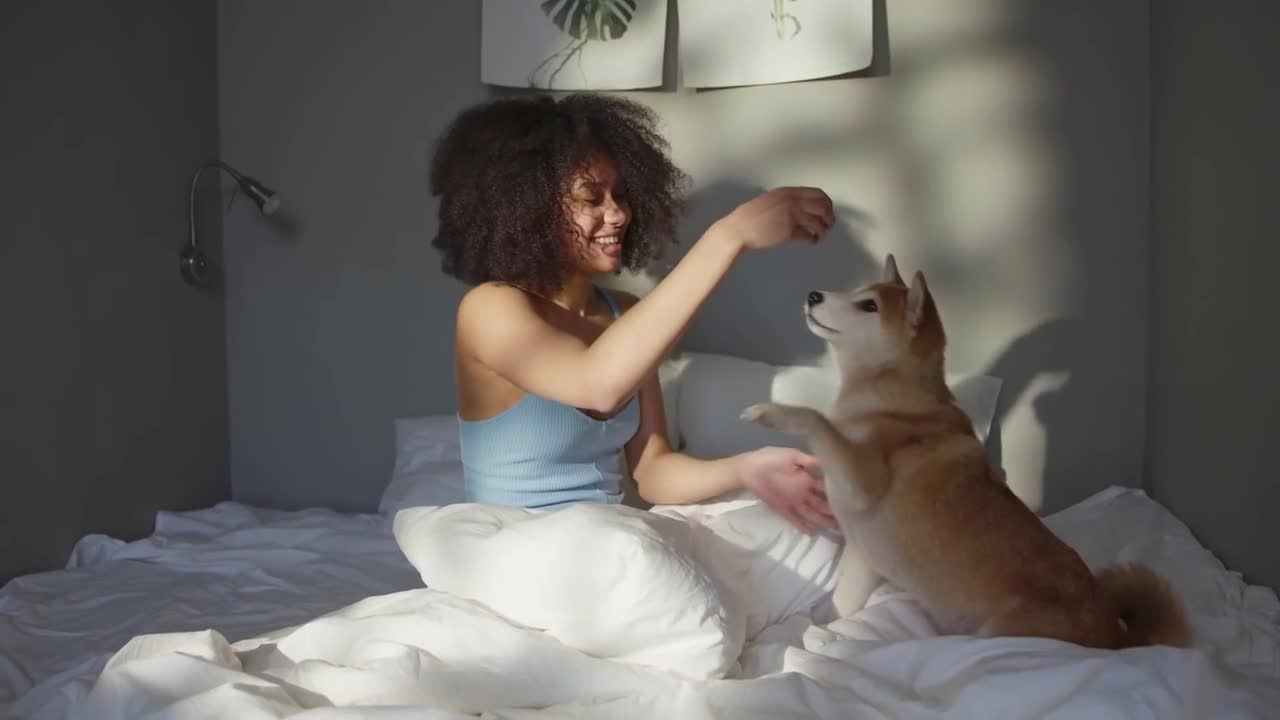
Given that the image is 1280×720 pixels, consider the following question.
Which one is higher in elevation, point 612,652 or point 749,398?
point 749,398

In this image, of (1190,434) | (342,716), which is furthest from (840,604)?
(1190,434)

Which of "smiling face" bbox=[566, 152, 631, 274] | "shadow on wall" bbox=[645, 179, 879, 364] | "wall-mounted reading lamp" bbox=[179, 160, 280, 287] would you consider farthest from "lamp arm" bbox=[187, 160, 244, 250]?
"smiling face" bbox=[566, 152, 631, 274]

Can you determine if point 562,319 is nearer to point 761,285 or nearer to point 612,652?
point 612,652

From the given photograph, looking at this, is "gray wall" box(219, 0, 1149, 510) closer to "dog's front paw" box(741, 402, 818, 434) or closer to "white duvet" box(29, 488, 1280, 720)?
"white duvet" box(29, 488, 1280, 720)

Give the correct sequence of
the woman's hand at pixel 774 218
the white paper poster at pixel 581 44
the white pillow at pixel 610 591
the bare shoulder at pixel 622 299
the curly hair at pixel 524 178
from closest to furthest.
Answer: the white pillow at pixel 610 591
the woman's hand at pixel 774 218
the curly hair at pixel 524 178
the bare shoulder at pixel 622 299
the white paper poster at pixel 581 44

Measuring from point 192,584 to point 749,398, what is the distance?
1.14 meters

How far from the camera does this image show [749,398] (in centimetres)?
230

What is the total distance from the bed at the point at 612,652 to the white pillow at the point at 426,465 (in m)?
0.44

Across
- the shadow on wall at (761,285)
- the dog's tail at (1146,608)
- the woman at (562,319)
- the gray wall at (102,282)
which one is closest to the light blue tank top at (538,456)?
the woman at (562,319)

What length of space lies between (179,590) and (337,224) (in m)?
1.08

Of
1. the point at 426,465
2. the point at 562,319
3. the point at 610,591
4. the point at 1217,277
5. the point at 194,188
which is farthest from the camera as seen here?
the point at 194,188

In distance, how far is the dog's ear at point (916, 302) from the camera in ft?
4.98

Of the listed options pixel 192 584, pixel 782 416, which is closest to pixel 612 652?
pixel 782 416

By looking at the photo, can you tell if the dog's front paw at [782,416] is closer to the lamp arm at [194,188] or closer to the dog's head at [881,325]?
the dog's head at [881,325]
